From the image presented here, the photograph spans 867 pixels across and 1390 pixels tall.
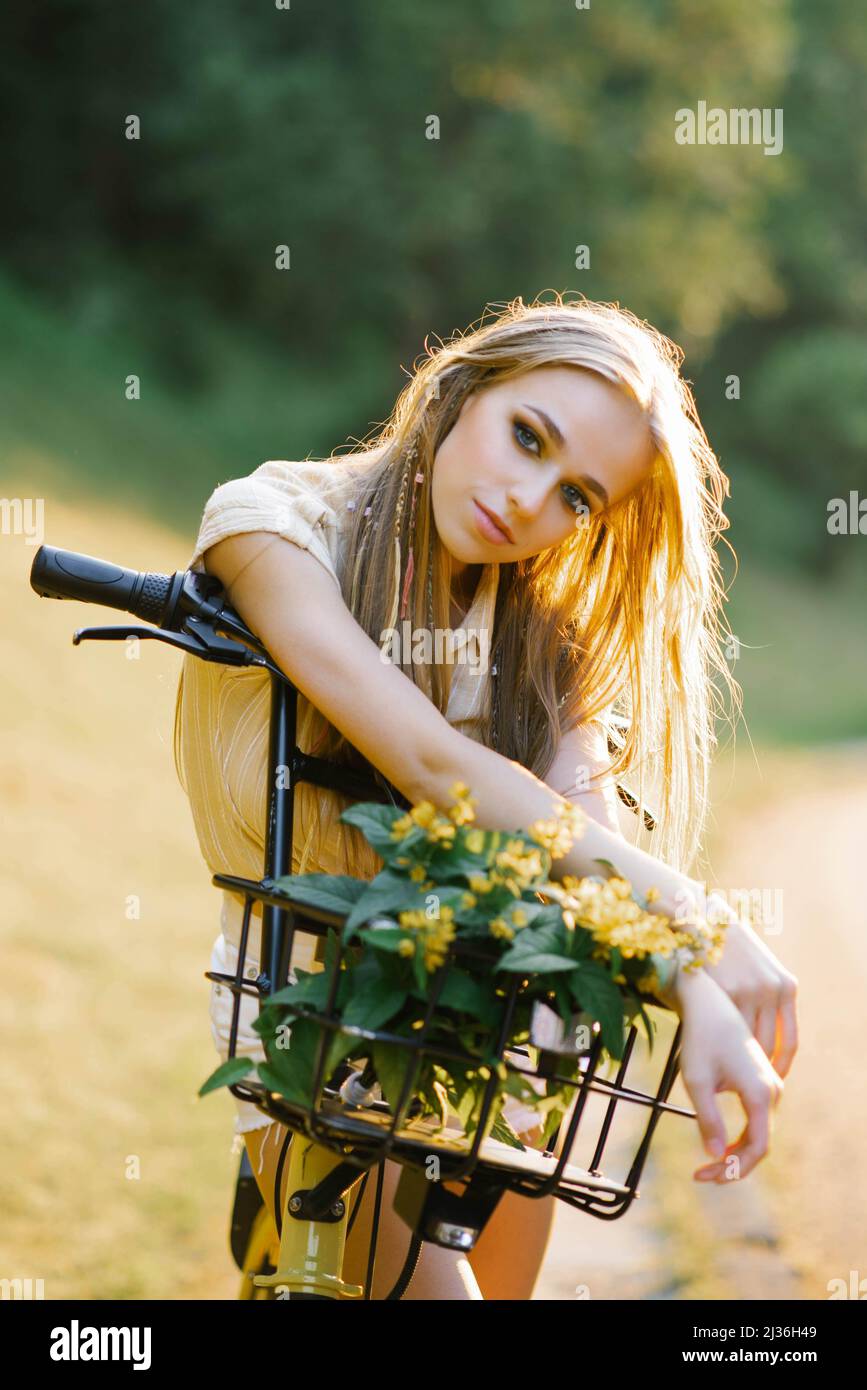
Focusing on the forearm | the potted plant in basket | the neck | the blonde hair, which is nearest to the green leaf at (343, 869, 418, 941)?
the potted plant in basket

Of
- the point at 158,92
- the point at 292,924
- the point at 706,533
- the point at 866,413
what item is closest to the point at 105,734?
the point at 706,533

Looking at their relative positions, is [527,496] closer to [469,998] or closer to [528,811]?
[528,811]

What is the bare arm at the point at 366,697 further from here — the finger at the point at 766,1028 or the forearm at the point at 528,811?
the finger at the point at 766,1028

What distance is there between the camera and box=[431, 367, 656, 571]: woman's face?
192 cm

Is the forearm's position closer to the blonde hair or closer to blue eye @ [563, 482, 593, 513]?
the blonde hair

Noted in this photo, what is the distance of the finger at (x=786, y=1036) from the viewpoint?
148 centimetres

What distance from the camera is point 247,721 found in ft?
6.24

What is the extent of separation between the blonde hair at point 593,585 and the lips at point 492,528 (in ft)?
0.36

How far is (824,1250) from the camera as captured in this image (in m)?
4.28

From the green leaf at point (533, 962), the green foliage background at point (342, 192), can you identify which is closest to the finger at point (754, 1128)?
the green leaf at point (533, 962)

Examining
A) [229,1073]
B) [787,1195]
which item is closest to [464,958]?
[229,1073]

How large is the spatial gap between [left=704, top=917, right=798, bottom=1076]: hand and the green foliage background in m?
18.6
